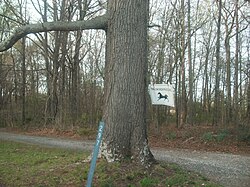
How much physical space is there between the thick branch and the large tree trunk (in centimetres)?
34

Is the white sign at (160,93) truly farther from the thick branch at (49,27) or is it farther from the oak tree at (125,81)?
the thick branch at (49,27)

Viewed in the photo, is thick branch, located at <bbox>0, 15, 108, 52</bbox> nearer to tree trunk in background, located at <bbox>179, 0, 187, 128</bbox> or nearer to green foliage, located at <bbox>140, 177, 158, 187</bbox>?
green foliage, located at <bbox>140, 177, 158, 187</bbox>

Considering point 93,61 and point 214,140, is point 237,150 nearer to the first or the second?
point 214,140

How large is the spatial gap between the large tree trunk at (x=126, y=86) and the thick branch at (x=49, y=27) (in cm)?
34

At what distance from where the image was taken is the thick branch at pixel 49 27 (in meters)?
8.26

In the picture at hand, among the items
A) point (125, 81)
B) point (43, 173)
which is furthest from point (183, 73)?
point (43, 173)

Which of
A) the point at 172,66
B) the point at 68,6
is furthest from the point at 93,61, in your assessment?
the point at 172,66

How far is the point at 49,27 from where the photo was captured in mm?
8516

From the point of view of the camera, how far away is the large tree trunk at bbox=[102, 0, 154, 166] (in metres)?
7.98

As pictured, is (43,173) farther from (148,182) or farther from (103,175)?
(148,182)

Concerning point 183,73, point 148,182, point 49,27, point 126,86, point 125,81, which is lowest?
point 148,182

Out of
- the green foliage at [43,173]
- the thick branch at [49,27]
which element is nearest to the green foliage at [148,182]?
the green foliage at [43,173]

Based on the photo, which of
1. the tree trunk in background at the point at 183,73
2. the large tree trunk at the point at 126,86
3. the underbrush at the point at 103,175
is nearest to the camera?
the underbrush at the point at 103,175

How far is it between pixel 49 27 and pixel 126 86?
234 centimetres
